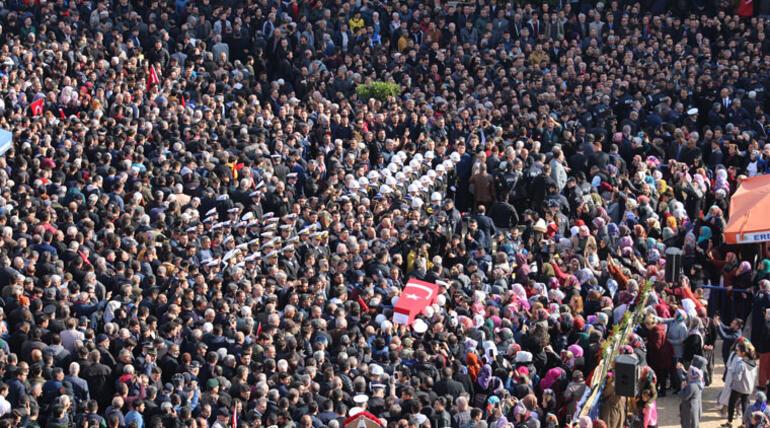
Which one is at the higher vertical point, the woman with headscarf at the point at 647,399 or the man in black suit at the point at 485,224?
the man in black suit at the point at 485,224

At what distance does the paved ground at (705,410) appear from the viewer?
84.9 feet

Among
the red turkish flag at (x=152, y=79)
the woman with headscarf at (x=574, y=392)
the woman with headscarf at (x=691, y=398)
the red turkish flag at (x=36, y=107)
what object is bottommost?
the woman with headscarf at (x=691, y=398)

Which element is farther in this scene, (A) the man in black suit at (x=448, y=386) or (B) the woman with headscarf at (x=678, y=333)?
(B) the woman with headscarf at (x=678, y=333)

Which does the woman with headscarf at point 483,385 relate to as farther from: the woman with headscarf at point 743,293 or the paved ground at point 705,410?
the woman with headscarf at point 743,293

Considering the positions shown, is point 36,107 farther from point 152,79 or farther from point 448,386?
point 448,386

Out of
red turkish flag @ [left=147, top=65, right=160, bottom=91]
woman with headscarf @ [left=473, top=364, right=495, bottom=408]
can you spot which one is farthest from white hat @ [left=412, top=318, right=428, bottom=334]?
red turkish flag @ [left=147, top=65, right=160, bottom=91]

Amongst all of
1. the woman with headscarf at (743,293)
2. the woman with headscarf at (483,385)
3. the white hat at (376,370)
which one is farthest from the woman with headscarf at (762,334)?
the white hat at (376,370)

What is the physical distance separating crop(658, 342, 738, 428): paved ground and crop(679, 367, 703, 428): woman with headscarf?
963 mm

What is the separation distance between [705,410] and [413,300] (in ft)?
14.9

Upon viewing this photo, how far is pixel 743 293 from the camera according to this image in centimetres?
2831

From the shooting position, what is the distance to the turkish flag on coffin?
2541 cm

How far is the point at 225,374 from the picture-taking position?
23250 millimetres

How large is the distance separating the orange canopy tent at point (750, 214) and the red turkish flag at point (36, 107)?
1162 cm

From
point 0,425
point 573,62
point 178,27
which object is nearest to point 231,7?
point 178,27
